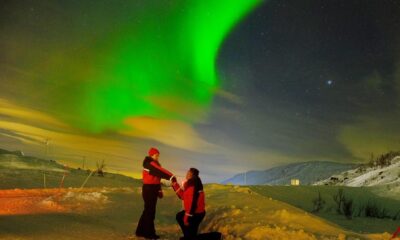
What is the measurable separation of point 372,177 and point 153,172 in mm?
23402

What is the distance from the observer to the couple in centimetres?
936

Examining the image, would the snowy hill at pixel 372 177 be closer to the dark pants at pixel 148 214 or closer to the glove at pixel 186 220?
the dark pants at pixel 148 214

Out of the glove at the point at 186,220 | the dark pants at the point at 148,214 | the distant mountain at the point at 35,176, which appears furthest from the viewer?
the distant mountain at the point at 35,176

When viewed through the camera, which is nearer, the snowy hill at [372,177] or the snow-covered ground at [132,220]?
the snow-covered ground at [132,220]

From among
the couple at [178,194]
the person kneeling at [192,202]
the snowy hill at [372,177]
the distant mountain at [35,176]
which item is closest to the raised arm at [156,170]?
Result: the couple at [178,194]

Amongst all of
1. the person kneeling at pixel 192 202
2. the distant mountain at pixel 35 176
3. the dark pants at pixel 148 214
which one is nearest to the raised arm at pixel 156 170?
the dark pants at pixel 148 214

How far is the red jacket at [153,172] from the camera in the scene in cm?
1085

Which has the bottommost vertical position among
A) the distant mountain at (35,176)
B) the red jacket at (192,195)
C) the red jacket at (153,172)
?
the red jacket at (192,195)

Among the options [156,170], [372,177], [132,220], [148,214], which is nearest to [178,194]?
[156,170]

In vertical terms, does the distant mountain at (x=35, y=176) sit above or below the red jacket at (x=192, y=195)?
above

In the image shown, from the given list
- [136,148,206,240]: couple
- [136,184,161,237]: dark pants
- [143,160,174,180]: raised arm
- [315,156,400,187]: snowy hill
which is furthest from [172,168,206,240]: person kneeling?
[315,156,400,187]: snowy hill

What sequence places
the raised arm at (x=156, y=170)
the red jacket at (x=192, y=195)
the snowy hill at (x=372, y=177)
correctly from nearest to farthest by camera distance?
the red jacket at (x=192, y=195) < the raised arm at (x=156, y=170) < the snowy hill at (x=372, y=177)

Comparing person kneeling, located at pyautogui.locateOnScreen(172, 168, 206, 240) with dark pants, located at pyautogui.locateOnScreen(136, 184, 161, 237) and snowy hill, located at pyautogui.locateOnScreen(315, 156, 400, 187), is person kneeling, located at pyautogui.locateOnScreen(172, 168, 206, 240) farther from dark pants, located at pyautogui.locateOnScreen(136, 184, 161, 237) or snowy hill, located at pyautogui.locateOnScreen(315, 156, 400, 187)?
snowy hill, located at pyautogui.locateOnScreen(315, 156, 400, 187)

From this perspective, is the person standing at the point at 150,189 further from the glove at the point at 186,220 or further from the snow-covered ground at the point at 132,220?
the glove at the point at 186,220
